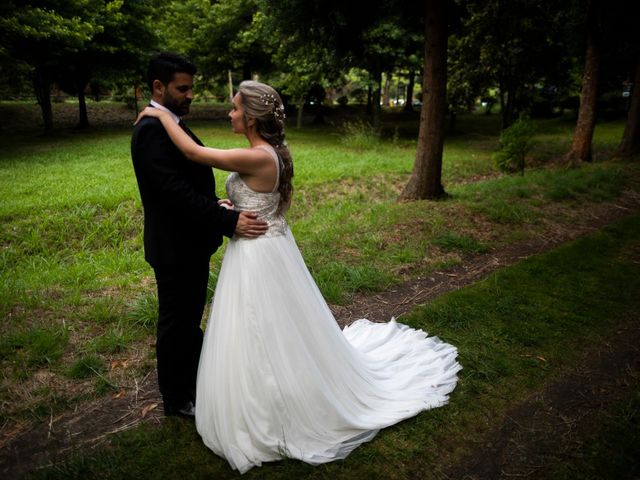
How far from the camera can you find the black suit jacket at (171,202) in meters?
3.07

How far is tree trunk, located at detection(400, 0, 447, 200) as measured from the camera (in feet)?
28.7

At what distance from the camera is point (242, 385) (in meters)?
3.09

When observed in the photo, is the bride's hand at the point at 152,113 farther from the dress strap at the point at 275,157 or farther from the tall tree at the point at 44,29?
the tall tree at the point at 44,29

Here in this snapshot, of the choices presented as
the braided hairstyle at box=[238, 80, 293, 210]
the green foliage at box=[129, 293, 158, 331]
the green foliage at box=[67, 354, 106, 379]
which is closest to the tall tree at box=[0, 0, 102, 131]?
the green foliage at box=[129, 293, 158, 331]

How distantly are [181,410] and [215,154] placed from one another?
2036 mm

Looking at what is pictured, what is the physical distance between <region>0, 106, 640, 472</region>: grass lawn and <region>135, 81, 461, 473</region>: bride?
74 centimetres

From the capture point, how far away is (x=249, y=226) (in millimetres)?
3172

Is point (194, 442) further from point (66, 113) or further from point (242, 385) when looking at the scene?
point (66, 113)

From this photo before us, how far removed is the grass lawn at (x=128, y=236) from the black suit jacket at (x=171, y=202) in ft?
4.61

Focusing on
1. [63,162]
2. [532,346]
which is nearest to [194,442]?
[532,346]

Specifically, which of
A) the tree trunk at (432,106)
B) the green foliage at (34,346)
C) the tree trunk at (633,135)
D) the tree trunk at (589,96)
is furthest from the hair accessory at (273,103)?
the tree trunk at (633,135)

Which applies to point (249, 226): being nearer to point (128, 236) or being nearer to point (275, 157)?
point (275, 157)

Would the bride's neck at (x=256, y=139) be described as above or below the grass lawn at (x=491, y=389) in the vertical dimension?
above

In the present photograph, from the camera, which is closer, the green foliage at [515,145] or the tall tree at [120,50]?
the green foliage at [515,145]
